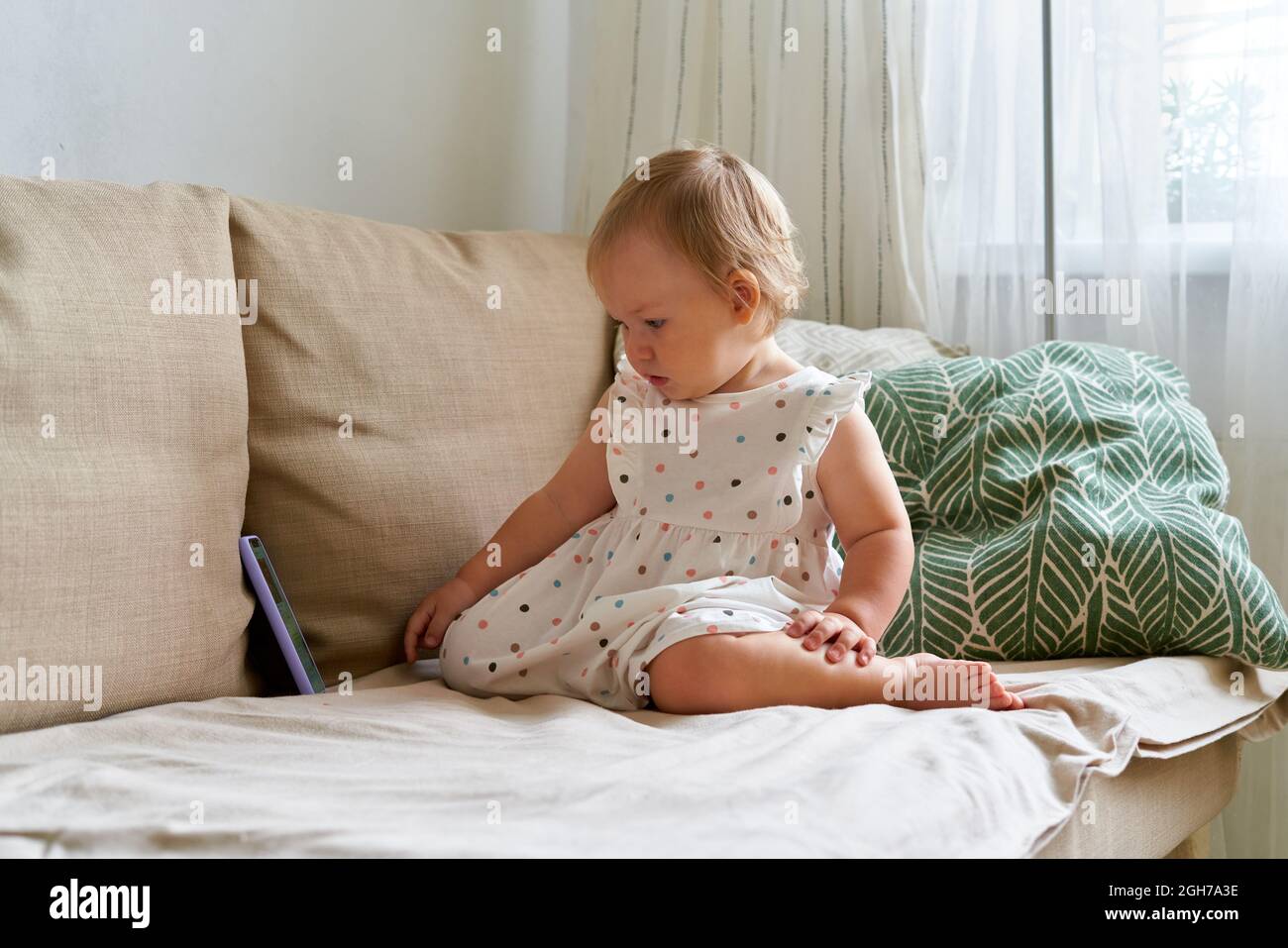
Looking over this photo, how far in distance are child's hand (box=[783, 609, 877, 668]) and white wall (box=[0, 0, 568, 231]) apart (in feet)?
3.19

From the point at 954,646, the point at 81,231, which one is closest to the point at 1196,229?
the point at 954,646

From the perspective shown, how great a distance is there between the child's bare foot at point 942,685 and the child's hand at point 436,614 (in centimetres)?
44

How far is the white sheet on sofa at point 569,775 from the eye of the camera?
706 mm

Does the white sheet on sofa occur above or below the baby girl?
below

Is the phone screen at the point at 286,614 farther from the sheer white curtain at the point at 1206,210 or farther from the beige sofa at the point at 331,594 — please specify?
the sheer white curtain at the point at 1206,210

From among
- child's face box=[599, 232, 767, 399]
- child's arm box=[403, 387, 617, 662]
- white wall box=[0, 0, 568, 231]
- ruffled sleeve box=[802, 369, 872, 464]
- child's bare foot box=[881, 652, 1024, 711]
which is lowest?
child's bare foot box=[881, 652, 1024, 711]

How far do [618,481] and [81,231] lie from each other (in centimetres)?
55

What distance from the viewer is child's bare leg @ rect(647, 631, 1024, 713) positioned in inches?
39.7

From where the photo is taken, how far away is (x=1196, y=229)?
1.63m

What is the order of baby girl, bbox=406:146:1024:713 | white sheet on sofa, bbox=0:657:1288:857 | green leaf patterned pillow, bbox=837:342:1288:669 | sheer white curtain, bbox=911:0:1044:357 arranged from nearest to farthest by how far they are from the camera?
1. white sheet on sofa, bbox=0:657:1288:857
2. baby girl, bbox=406:146:1024:713
3. green leaf patterned pillow, bbox=837:342:1288:669
4. sheer white curtain, bbox=911:0:1044:357

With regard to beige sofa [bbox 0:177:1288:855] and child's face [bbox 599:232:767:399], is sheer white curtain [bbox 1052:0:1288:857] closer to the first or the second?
beige sofa [bbox 0:177:1288:855]

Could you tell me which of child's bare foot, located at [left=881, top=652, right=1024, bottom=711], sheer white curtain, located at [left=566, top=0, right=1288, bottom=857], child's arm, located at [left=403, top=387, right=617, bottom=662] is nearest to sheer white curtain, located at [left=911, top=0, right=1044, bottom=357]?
sheer white curtain, located at [left=566, top=0, right=1288, bottom=857]
